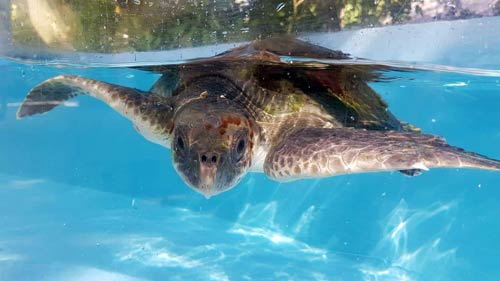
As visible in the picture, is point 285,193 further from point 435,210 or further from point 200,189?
point 200,189

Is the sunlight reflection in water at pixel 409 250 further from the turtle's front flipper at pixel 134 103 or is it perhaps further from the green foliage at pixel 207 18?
the green foliage at pixel 207 18

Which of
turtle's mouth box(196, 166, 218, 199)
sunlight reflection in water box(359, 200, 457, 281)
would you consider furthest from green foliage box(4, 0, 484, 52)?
sunlight reflection in water box(359, 200, 457, 281)

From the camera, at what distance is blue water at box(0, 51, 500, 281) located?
530 cm

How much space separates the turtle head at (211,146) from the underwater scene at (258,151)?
0.02 m

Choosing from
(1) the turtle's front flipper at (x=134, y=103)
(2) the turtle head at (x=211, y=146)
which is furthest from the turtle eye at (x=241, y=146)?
(1) the turtle's front flipper at (x=134, y=103)

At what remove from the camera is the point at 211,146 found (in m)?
3.28

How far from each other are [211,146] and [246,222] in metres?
4.16

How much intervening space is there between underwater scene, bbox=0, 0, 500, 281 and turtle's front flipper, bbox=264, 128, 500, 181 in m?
0.01

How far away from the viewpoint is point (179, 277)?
16.3 ft

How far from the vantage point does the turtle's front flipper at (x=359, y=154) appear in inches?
105

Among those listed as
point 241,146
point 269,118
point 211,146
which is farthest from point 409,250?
point 211,146

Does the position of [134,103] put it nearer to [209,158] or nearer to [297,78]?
[209,158]

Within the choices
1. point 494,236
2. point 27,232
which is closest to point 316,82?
point 494,236

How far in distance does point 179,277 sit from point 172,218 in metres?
2.21
